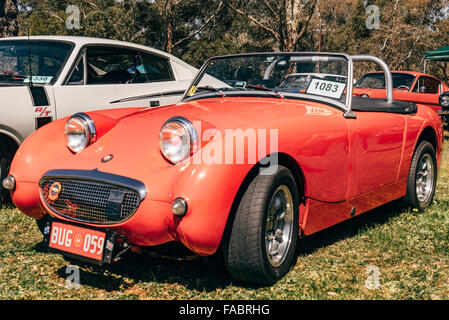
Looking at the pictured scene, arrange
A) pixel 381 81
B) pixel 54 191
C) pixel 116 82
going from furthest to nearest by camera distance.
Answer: pixel 381 81, pixel 116 82, pixel 54 191

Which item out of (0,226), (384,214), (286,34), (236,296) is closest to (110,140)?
(236,296)

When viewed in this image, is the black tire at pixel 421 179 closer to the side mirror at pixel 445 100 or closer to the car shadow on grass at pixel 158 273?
the car shadow on grass at pixel 158 273

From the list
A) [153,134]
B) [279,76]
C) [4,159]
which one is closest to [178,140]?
[153,134]

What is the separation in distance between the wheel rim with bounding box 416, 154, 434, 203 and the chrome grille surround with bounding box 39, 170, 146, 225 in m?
3.25

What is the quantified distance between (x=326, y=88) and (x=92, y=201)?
6.73 ft

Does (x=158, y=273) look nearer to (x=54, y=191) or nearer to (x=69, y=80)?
(x=54, y=191)

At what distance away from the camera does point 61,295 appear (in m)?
2.78

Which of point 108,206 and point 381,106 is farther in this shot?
point 381,106

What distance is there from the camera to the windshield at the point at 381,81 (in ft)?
38.1

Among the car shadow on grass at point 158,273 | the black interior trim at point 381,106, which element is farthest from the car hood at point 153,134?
the car shadow on grass at point 158,273

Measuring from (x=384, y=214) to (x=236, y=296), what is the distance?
245cm

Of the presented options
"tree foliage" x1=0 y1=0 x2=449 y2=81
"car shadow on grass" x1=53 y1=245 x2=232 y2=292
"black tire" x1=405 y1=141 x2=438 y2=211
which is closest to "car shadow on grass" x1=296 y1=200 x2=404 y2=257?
"black tire" x1=405 y1=141 x2=438 y2=211

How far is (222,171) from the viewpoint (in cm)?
251
